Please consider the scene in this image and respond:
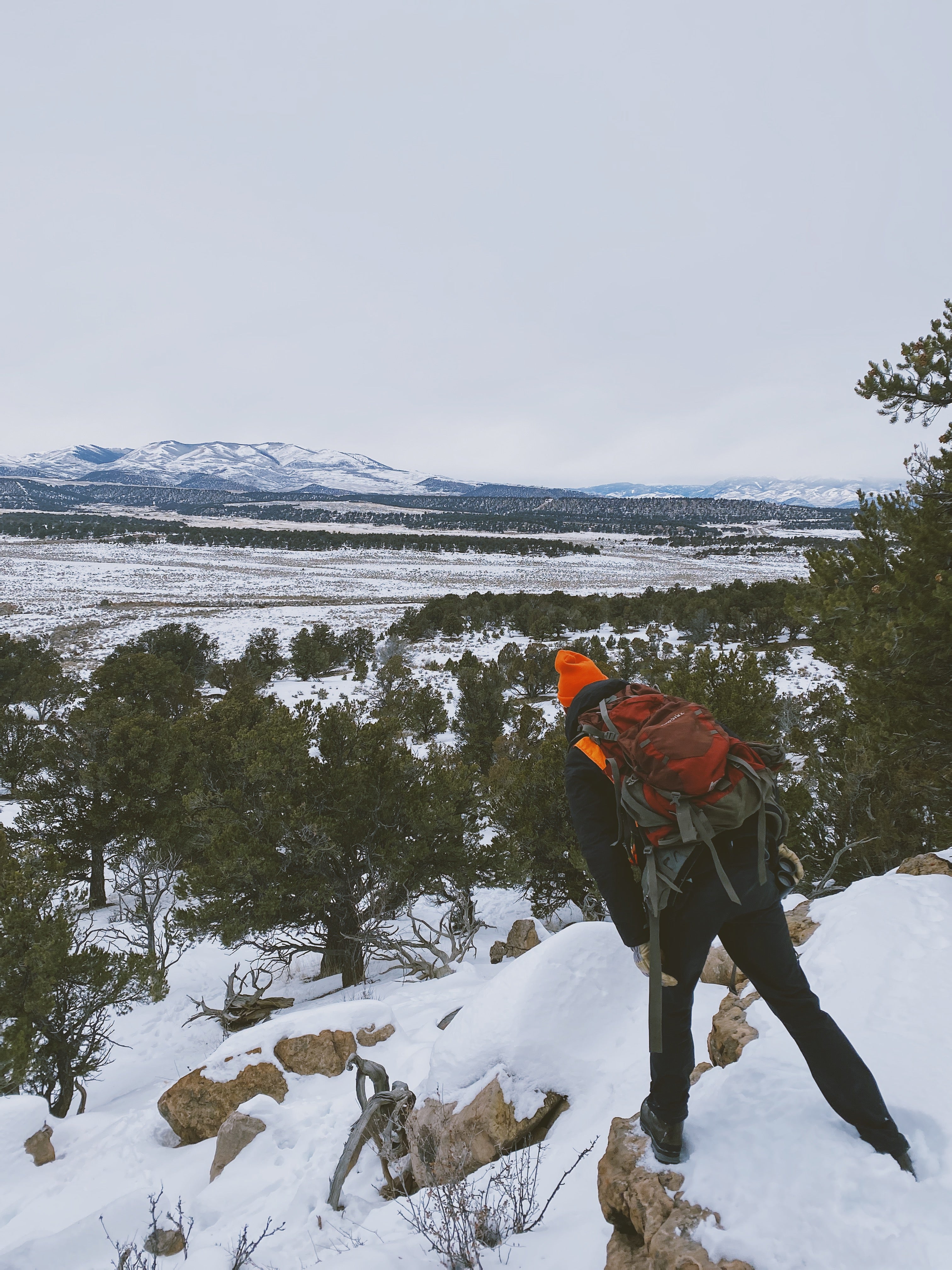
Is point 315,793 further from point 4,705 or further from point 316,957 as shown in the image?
point 4,705

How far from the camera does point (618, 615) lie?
1725 inches

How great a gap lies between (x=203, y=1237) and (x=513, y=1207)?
86.8 inches

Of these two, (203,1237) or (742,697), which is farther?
(742,697)

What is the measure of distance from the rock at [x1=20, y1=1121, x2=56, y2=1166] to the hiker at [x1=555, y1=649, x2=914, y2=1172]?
5.46 meters

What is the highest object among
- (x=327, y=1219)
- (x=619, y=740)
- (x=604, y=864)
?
(x=619, y=740)

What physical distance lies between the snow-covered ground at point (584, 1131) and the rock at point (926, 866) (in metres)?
0.48

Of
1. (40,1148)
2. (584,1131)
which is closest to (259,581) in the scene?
(40,1148)

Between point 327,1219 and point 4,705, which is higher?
point 327,1219

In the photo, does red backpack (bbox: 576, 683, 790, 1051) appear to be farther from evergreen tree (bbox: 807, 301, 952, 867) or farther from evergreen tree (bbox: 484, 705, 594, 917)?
evergreen tree (bbox: 484, 705, 594, 917)

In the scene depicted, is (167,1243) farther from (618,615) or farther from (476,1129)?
(618,615)

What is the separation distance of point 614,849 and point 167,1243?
12.9 ft

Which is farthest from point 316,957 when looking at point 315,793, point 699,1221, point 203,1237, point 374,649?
point 374,649

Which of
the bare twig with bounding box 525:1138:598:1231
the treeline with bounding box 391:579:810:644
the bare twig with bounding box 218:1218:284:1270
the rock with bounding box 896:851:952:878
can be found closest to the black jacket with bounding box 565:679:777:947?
the bare twig with bounding box 525:1138:598:1231

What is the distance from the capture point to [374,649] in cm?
3478
